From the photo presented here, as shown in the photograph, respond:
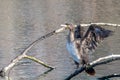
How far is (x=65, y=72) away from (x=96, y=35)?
4.96 meters

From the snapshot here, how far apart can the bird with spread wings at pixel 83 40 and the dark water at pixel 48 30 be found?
342 centimetres

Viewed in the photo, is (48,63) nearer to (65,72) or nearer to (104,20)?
(65,72)

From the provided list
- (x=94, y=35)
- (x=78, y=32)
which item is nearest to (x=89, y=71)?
(x=94, y=35)

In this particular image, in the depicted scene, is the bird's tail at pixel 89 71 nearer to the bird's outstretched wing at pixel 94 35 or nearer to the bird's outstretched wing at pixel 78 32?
the bird's outstretched wing at pixel 94 35

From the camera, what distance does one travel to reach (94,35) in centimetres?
1215

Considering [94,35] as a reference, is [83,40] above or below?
below

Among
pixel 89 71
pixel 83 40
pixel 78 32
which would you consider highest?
pixel 78 32

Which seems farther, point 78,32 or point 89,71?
point 78,32

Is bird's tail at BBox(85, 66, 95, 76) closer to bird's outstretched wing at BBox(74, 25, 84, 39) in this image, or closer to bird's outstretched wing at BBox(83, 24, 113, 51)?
bird's outstretched wing at BBox(83, 24, 113, 51)

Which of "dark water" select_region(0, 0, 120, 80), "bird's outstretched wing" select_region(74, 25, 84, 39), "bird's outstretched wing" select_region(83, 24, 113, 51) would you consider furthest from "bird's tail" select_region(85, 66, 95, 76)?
"dark water" select_region(0, 0, 120, 80)

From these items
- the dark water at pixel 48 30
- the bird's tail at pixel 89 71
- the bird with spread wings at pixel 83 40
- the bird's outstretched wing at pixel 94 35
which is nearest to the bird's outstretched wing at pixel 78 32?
the bird with spread wings at pixel 83 40

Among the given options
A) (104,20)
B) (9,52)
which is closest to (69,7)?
(104,20)

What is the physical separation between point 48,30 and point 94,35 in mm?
15088

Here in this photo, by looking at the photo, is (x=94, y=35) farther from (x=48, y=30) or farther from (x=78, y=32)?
(x=48, y=30)
